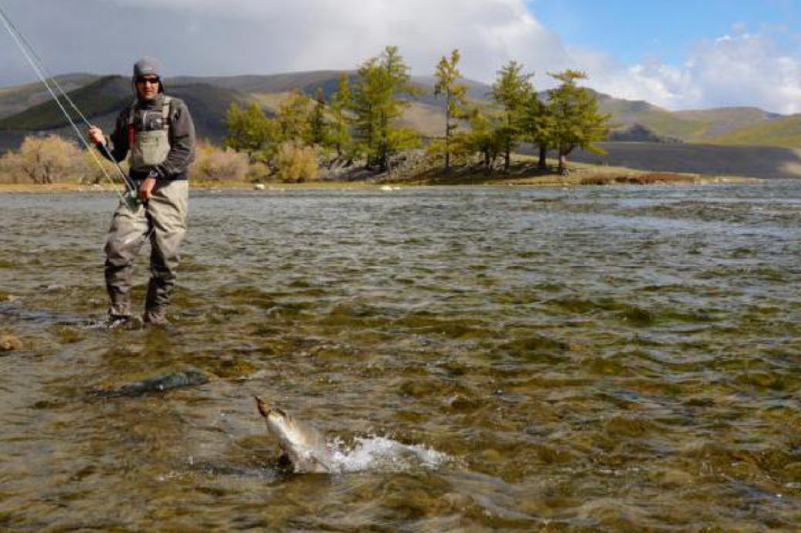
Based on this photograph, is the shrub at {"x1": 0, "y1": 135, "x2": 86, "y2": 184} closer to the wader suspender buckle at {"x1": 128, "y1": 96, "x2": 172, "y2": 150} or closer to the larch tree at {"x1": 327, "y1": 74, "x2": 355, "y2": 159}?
the larch tree at {"x1": 327, "y1": 74, "x2": 355, "y2": 159}

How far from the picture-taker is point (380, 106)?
10225cm

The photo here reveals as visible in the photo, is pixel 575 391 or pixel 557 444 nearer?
pixel 557 444

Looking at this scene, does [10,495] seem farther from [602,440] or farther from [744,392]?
[744,392]

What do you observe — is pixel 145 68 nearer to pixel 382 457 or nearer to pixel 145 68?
pixel 145 68

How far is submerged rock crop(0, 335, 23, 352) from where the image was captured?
7.36m

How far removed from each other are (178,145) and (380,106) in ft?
314

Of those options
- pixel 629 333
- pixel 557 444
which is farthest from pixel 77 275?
pixel 557 444

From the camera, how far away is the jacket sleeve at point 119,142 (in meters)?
9.18

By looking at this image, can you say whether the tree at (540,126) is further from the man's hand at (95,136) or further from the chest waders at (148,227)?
the man's hand at (95,136)

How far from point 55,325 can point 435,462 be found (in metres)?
6.07

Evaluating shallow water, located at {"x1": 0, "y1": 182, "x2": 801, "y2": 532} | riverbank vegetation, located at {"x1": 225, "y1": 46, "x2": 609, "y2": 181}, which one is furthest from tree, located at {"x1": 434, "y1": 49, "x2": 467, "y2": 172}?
shallow water, located at {"x1": 0, "y1": 182, "x2": 801, "y2": 532}

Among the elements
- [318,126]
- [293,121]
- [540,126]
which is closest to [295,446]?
[540,126]

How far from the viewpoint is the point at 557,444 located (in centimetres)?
482

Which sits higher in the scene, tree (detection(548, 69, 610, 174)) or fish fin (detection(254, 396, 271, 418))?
tree (detection(548, 69, 610, 174))
